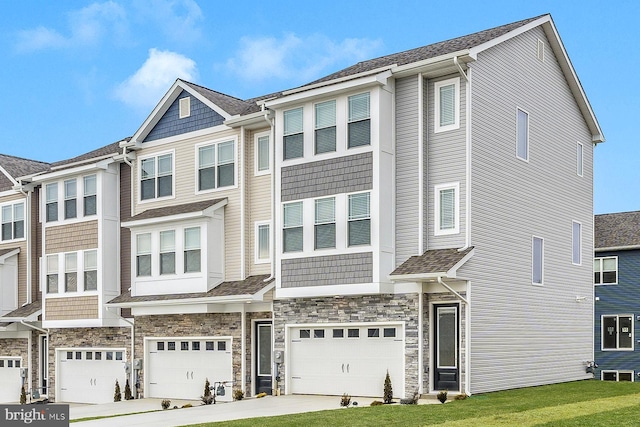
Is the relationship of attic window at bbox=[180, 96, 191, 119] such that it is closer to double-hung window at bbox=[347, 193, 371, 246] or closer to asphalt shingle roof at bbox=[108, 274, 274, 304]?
asphalt shingle roof at bbox=[108, 274, 274, 304]

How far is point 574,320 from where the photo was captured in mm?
26797

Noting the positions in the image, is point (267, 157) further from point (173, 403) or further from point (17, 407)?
point (17, 407)

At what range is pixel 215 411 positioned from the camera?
20297 millimetres

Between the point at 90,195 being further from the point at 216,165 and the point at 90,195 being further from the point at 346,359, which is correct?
the point at 346,359

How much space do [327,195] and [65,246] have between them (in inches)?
483

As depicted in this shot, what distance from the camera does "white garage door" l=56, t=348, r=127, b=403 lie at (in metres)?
29.5

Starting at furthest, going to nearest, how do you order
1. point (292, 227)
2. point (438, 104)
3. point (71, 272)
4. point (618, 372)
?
1. point (618, 372)
2. point (71, 272)
3. point (292, 227)
4. point (438, 104)

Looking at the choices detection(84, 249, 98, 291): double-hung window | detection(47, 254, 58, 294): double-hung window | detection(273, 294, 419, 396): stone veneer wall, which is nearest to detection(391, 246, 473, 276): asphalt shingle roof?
detection(273, 294, 419, 396): stone veneer wall

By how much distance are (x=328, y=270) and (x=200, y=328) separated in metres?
6.19

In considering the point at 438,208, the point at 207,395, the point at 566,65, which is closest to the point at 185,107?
the point at 207,395

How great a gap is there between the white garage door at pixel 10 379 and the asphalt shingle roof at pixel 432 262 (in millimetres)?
19148

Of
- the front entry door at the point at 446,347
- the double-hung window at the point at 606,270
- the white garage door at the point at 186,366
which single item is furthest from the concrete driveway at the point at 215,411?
the double-hung window at the point at 606,270

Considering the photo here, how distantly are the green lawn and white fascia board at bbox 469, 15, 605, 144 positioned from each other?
9.37 meters

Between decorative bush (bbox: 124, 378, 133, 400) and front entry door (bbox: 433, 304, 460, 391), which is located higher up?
front entry door (bbox: 433, 304, 460, 391)
